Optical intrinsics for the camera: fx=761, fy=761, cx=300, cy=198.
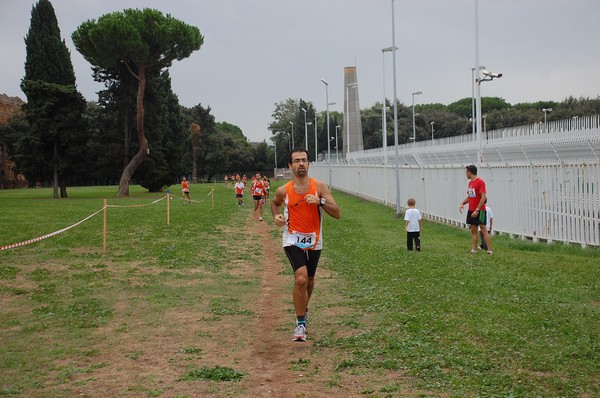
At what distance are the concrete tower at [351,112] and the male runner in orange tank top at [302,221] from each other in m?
67.9

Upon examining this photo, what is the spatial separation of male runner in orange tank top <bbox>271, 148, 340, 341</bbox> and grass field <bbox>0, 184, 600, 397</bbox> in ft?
1.93

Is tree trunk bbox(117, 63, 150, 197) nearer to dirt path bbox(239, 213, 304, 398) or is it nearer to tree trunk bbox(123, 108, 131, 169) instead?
tree trunk bbox(123, 108, 131, 169)

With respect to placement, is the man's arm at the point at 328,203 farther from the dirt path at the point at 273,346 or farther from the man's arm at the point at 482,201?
the man's arm at the point at 482,201

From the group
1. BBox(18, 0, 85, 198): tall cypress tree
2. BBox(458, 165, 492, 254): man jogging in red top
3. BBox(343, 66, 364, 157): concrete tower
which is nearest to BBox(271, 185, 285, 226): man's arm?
BBox(458, 165, 492, 254): man jogging in red top

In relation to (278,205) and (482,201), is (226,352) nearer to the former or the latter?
(278,205)

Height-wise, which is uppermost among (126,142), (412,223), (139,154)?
(126,142)

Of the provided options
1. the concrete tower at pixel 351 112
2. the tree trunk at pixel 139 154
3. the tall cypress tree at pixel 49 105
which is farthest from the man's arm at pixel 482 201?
the concrete tower at pixel 351 112

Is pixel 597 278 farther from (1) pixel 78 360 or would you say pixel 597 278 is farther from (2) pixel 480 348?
(1) pixel 78 360

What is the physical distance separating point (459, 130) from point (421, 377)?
9810cm

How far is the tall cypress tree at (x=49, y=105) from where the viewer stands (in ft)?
186

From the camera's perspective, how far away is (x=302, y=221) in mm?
8188

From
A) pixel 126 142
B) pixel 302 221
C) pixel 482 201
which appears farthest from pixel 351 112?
pixel 302 221

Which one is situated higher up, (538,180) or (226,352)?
(538,180)

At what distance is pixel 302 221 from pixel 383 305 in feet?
7.64
